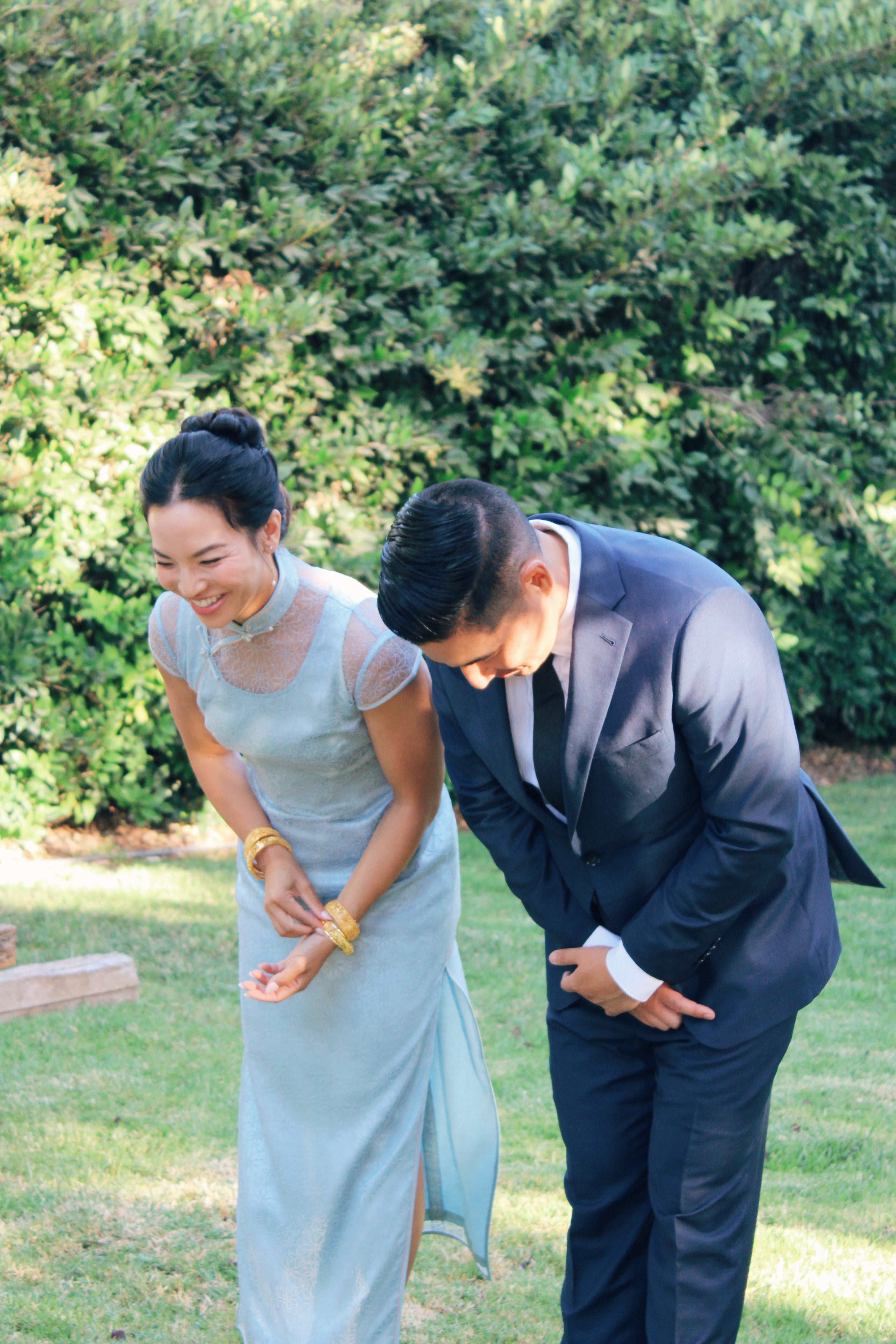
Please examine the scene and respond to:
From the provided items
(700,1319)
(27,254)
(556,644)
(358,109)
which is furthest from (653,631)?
(358,109)

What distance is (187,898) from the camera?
571 cm

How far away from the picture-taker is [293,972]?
8.09ft

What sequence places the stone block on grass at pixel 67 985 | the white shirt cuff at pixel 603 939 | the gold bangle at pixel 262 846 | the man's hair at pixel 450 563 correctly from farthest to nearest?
the stone block on grass at pixel 67 985 < the gold bangle at pixel 262 846 < the white shirt cuff at pixel 603 939 < the man's hair at pixel 450 563

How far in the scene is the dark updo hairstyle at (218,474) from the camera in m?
2.28

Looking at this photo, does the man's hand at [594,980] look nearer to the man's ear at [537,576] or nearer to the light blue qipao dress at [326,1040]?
the light blue qipao dress at [326,1040]

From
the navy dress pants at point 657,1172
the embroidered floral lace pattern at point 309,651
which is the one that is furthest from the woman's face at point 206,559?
the navy dress pants at point 657,1172

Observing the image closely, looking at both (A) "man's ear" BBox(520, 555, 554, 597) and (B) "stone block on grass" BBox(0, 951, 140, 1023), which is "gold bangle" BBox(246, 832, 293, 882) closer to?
(A) "man's ear" BBox(520, 555, 554, 597)

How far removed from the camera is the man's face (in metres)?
1.94

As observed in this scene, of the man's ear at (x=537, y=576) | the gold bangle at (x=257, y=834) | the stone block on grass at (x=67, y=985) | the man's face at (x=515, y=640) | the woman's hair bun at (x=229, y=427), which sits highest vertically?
the woman's hair bun at (x=229, y=427)

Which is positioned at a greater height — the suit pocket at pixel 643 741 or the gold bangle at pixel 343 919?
the suit pocket at pixel 643 741

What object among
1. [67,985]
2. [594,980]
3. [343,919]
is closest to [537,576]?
[594,980]

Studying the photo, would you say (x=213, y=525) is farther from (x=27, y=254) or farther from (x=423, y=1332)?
(x=27, y=254)

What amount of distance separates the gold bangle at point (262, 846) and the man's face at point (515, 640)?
74cm

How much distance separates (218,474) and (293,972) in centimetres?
99
